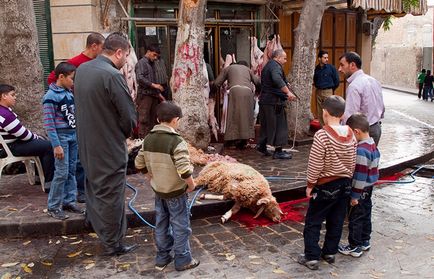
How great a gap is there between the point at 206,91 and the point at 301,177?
3.01 m

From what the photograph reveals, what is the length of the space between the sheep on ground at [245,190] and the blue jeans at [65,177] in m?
1.65

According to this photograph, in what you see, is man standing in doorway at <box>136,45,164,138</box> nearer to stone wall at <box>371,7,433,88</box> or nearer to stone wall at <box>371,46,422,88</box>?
stone wall at <box>371,7,433,88</box>

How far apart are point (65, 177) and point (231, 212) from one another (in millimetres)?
1997

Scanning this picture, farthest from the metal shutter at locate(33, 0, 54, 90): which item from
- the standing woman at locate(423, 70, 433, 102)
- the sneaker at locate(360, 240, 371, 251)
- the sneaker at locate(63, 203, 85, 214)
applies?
the standing woman at locate(423, 70, 433, 102)

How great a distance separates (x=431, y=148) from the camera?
951cm

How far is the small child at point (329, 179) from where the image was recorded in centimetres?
407

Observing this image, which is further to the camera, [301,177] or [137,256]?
[301,177]

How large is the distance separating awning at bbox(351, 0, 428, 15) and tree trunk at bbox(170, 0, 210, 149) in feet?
15.4

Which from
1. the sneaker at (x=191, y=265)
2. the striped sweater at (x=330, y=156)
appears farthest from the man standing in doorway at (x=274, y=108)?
the sneaker at (x=191, y=265)

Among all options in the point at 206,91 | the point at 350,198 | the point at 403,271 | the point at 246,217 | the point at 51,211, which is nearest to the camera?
the point at 403,271

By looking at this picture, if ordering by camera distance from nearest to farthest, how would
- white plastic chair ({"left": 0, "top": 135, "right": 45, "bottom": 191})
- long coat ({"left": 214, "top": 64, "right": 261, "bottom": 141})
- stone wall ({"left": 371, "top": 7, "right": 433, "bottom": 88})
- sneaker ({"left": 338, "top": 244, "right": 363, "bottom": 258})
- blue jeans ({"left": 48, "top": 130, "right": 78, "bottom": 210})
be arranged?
sneaker ({"left": 338, "top": 244, "right": 363, "bottom": 258})
blue jeans ({"left": 48, "top": 130, "right": 78, "bottom": 210})
white plastic chair ({"left": 0, "top": 135, "right": 45, "bottom": 191})
long coat ({"left": 214, "top": 64, "right": 261, "bottom": 141})
stone wall ({"left": 371, "top": 7, "right": 433, "bottom": 88})

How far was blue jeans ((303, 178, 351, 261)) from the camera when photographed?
4180 millimetres

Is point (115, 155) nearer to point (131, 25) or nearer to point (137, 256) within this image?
point (137, 256)

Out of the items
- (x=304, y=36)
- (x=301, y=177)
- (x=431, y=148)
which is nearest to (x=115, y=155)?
(x=301, y=177)
